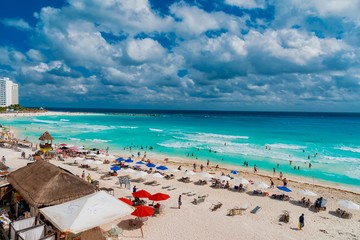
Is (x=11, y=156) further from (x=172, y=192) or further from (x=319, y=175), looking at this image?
(x=319, y=175)

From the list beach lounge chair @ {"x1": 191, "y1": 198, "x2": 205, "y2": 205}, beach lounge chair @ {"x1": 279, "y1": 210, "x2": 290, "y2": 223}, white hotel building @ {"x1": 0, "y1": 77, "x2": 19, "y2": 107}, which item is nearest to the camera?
beach lounge chair @ {"x1": 279, "y1": 210, "x2": 290, "y2": 223}

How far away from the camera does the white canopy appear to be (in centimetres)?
838

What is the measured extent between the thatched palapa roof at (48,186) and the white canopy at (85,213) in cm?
121

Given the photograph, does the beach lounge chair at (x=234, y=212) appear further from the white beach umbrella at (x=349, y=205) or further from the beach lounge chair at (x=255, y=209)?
the white beach umbrella at (x=349, y=205)

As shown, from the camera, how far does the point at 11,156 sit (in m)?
27.8

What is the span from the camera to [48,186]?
35.0 ft

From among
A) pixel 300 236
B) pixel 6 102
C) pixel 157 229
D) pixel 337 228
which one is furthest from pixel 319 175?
pixel 6 102

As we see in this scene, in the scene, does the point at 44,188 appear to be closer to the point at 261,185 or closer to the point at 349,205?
the point at 261,185

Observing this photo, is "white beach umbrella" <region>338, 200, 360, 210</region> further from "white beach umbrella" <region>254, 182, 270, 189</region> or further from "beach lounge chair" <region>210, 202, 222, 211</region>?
"beach lounge chair" <region>210, 202, 222, 211</region>

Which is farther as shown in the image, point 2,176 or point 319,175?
point 319,175

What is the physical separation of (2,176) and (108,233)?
27.2 feet

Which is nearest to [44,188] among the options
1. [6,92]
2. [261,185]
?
[261,185]

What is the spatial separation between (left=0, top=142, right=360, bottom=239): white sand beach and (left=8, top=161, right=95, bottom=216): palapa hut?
2415mm

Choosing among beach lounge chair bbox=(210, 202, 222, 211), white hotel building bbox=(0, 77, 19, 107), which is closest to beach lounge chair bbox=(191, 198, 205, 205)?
beach lounge chair bbox=(210, 202, 222, 211)
